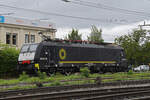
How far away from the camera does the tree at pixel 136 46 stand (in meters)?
53.6

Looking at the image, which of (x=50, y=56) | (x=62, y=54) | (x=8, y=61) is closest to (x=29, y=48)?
(x=50, y=56)

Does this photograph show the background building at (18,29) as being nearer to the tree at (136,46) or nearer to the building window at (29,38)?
the building window at (29,38)

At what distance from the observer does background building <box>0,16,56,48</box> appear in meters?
50.2

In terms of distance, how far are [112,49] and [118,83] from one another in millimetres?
13846

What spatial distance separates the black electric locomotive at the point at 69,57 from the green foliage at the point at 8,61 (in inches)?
136

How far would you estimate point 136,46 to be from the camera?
2120 inches

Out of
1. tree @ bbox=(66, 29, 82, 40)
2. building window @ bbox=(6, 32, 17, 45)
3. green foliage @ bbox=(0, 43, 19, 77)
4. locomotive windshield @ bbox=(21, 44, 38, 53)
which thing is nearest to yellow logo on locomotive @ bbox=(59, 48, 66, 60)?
locomotive windshield @ bbox=(21, 44, 38, 53)

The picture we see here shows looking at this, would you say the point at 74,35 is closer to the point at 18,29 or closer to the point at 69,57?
the point at 18,29

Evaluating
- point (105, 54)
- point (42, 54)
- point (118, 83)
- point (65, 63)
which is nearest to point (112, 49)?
point (105, 54)

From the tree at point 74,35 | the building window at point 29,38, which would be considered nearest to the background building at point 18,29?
the building window at point 29,38

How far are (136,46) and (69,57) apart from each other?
85.6 ft

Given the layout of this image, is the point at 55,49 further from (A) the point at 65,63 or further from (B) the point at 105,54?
(B) the point at 105,54

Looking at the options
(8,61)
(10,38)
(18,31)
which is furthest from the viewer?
(18,31)

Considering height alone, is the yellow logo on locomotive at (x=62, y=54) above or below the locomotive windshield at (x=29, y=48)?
below
